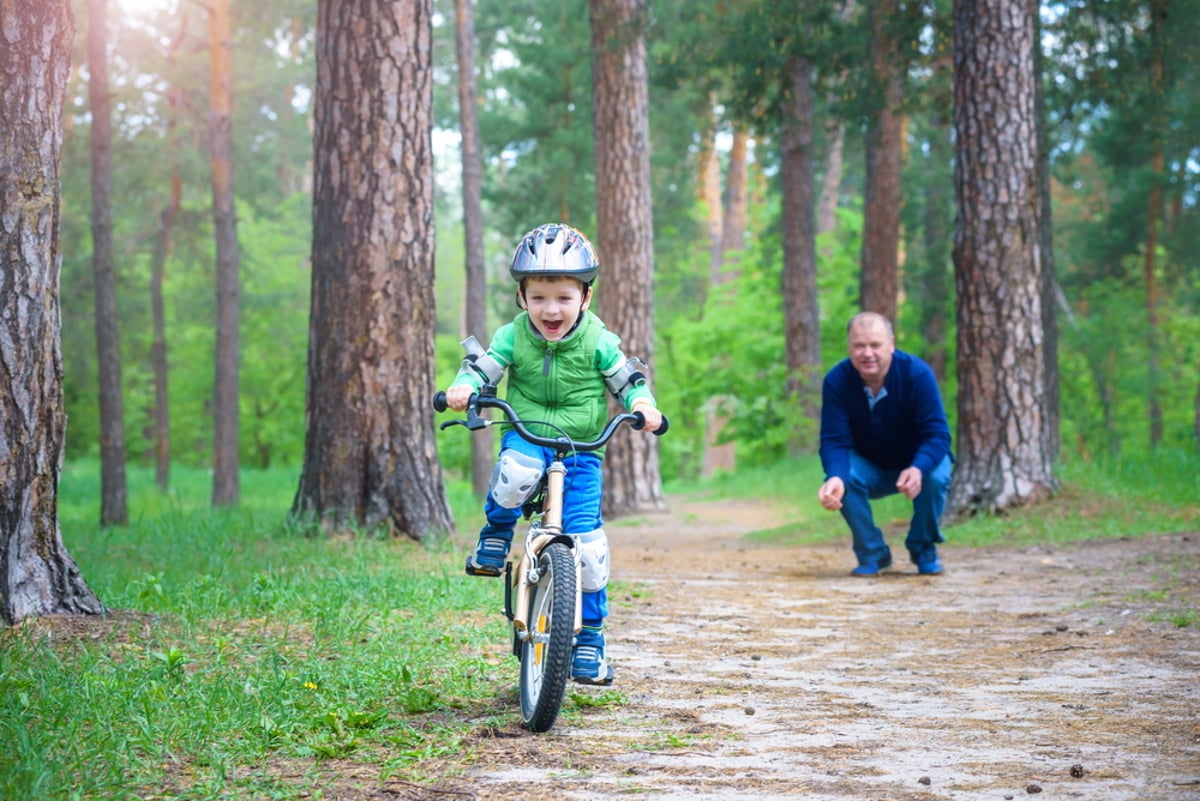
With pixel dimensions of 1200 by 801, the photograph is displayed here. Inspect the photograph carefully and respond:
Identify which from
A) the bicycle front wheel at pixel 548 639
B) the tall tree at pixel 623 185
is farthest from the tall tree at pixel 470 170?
the bicycle front wheel at pixel 548 639

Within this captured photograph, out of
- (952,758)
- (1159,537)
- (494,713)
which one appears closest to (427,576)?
(494,713)

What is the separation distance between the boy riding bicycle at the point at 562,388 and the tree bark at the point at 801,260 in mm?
17087

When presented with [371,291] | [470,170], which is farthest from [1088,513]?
[470,170]

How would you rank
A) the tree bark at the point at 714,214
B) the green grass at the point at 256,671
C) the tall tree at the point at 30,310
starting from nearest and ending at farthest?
the green grass at the point at 256,671 < the tall tree at the point at 30,310 < the tree bark at the point at 714,214

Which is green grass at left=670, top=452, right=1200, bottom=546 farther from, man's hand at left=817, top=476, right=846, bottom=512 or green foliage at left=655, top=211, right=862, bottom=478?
green foliage at left=655, top=211, right=862, bottom=478

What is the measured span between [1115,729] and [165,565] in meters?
6.05

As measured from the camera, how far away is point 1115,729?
14.1 feet

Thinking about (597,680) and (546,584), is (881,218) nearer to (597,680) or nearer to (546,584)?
(597,680)

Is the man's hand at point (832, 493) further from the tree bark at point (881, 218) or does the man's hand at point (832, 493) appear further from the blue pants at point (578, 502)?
the tree bark at point (881, 218)

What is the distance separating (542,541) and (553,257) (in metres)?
1.08

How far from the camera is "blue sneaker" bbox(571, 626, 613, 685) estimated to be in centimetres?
468

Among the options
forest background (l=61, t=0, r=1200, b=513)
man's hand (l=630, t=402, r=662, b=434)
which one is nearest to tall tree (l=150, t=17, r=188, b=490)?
forest background (l=61, t=0, r=1200, b=513)

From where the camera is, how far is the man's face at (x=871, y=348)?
8.23 meters

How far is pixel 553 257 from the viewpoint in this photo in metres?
4.65
